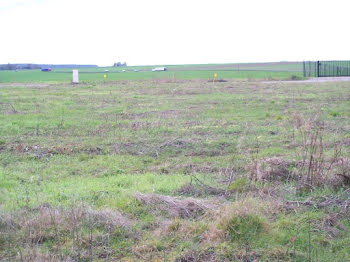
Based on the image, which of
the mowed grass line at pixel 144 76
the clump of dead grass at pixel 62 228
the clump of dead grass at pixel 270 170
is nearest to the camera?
the clump of dead grass at pixel 62 228

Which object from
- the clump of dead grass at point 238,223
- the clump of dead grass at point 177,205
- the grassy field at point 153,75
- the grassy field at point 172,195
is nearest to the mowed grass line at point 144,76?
the grassy field at point 153,75

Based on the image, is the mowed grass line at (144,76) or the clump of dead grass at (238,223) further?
the mowed grass line at (144,76)

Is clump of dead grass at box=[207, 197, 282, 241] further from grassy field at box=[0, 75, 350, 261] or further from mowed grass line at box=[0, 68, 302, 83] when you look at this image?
mowed grass line at box=[0, 68, 302, 83]

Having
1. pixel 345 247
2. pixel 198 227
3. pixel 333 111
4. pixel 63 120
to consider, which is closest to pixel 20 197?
pixel 198 227

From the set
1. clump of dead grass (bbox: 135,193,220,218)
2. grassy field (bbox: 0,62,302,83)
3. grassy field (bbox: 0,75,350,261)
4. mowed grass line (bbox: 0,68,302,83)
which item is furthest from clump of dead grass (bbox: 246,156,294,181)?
mowed grass line (bbox: 0,68,302,83)

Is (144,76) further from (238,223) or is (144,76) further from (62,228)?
(238,223)

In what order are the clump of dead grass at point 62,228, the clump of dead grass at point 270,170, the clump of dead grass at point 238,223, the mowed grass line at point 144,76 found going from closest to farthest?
the clump of dead grass at point 62,228, the clump of dead grass at point 238,223, the clump of dead grass at point 270,170, the mowed grass line at point 144,76

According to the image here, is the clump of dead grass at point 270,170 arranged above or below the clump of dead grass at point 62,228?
above

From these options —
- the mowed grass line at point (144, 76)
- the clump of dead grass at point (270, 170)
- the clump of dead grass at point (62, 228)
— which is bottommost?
the clump of dead grass at point (62, 228)

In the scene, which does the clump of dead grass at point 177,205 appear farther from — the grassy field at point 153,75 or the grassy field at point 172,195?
the grassy field at point 153,75

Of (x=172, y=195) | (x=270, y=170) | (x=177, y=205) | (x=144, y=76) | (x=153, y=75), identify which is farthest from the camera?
(x=153, y=75)

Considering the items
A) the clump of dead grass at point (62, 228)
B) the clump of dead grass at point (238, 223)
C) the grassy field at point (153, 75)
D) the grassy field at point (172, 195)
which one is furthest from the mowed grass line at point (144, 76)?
the clump of dead grass at point (238, 223)

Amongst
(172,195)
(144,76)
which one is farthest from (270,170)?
(144,76)

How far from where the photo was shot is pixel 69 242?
501 centimetres
